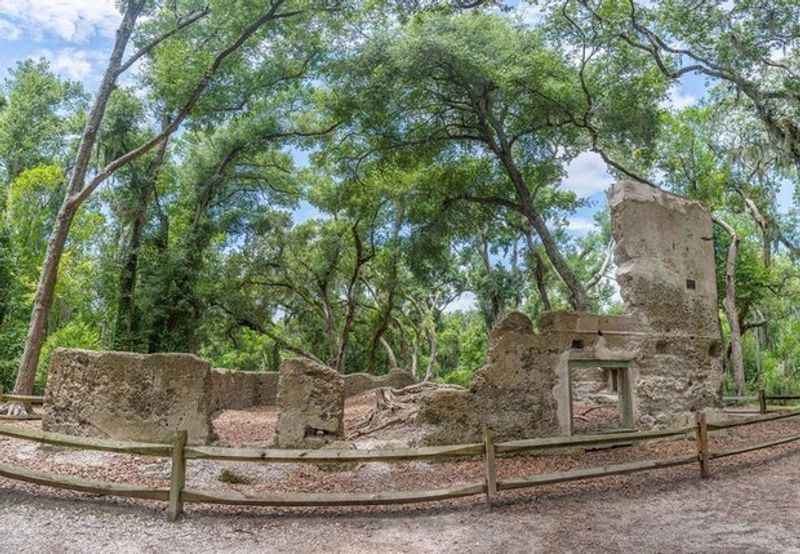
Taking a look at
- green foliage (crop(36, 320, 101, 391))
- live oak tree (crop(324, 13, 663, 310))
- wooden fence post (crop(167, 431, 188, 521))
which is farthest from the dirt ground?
green foliage (crop(36, 320, 101, 391))

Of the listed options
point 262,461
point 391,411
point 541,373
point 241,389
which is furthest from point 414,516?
point 241,389

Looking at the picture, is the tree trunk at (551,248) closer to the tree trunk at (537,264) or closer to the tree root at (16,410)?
the tree trunk at (537,264)

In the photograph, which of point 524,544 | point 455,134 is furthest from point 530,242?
point 524,544

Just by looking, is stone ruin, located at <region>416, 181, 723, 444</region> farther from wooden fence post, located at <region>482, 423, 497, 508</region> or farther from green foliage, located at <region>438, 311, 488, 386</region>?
green foliage, located at <region>438, 311, 488, 386</region>

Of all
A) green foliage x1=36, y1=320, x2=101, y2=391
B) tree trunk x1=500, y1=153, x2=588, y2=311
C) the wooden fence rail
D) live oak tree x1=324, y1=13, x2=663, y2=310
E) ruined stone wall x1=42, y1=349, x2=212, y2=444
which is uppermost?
live oak tree x1=324, y1=13, x2=663, y2=310

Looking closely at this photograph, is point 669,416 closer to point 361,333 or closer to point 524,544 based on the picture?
point 524,544

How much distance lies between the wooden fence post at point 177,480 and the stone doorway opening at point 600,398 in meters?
6.91

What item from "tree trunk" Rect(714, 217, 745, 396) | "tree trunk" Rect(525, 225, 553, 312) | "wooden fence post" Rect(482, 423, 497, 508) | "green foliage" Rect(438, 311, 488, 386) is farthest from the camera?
"green foliage" Rect(438, 311, 488, 386)

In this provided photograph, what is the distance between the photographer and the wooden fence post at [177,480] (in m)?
6.35

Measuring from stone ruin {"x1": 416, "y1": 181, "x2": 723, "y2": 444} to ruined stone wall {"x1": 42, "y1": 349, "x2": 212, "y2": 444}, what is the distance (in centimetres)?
406

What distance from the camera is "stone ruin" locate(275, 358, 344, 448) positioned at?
9.48 m

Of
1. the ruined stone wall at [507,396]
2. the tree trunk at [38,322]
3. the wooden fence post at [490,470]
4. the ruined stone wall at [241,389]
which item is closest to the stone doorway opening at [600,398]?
the ruined stone wall at [507,396]

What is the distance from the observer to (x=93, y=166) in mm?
24516

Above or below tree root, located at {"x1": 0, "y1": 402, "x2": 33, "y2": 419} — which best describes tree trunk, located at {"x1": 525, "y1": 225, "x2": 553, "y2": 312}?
above
